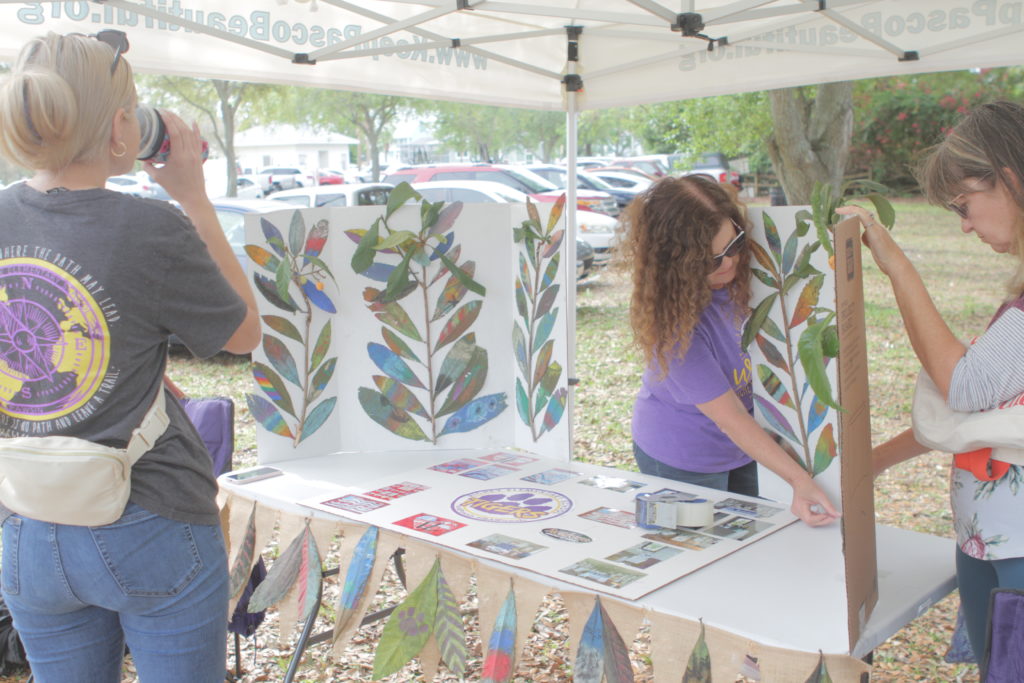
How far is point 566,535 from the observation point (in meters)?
1.77

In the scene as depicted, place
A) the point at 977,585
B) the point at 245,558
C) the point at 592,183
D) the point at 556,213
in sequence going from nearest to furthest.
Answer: the point at 977,585 < the point at 245,558 < the point at 556,213 < the point at 592,183

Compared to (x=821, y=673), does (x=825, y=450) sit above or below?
A: above

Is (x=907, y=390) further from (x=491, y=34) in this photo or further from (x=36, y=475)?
(x=36, y=475)

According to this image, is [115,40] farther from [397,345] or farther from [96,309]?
[397,345]

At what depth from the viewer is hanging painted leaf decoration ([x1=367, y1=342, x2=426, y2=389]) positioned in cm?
249

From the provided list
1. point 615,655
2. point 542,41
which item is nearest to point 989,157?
point 615,655

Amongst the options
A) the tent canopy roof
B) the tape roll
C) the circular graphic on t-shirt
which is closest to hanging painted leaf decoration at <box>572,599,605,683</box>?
the tape roll

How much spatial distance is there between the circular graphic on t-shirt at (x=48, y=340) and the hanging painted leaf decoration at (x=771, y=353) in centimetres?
125

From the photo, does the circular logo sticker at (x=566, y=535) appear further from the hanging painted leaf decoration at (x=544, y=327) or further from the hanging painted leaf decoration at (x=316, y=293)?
the hanging painted leaf decoration at (x=316, y=293)

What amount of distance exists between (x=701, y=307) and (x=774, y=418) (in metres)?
0.27

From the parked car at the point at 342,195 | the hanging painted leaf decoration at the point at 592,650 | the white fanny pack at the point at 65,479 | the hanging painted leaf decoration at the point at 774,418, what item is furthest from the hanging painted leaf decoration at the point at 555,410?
the parked car at the point at 342,195

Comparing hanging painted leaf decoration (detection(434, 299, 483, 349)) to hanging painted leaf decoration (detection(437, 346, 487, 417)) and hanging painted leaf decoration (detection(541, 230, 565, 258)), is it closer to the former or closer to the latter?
hanging painted leaf decoration (detection(437, 346, 487, 417))

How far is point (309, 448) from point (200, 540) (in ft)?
3.90

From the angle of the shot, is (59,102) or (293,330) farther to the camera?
(293,330)
